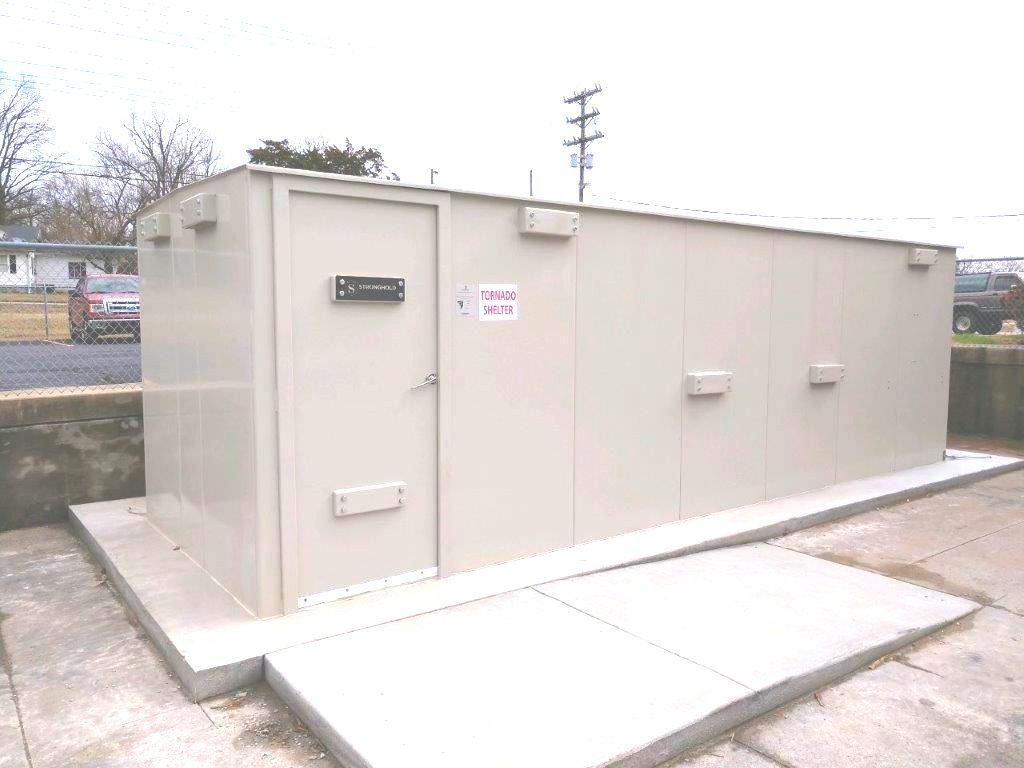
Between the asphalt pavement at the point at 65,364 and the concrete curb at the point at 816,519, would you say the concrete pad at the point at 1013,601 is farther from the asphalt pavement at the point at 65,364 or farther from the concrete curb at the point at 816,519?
the asphalt pavement at the point at 65,364

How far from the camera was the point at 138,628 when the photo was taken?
13.3ft

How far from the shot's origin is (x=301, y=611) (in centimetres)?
383

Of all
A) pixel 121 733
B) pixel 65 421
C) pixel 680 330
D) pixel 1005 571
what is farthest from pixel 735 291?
pixel 65 421

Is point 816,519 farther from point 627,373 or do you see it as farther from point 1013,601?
point 627,373

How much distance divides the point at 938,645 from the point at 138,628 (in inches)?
155

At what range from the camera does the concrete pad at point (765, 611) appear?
353cm

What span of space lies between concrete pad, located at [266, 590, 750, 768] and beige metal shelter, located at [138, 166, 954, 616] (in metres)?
0.63

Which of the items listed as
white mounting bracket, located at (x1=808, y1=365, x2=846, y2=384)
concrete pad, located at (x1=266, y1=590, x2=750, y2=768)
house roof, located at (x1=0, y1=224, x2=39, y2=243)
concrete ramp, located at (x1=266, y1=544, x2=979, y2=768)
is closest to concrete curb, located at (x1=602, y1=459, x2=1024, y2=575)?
concrete ramp, located at (x1=266, y1=544, x2=979, y2=768)

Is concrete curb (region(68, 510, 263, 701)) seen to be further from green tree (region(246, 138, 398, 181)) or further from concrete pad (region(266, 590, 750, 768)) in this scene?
green tree (region(246, 138, 398, 181))

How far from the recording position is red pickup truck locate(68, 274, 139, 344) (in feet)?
23.6

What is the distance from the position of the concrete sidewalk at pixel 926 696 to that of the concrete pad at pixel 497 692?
250 mm

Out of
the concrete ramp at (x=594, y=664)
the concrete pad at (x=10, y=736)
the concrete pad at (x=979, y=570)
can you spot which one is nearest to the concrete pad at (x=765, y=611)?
the concrete ramp at (x=594, y=664)

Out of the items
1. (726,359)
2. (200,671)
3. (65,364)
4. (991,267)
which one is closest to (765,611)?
(726,359)

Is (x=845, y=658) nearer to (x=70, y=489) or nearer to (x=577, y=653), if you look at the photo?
(x=577, y=653)
